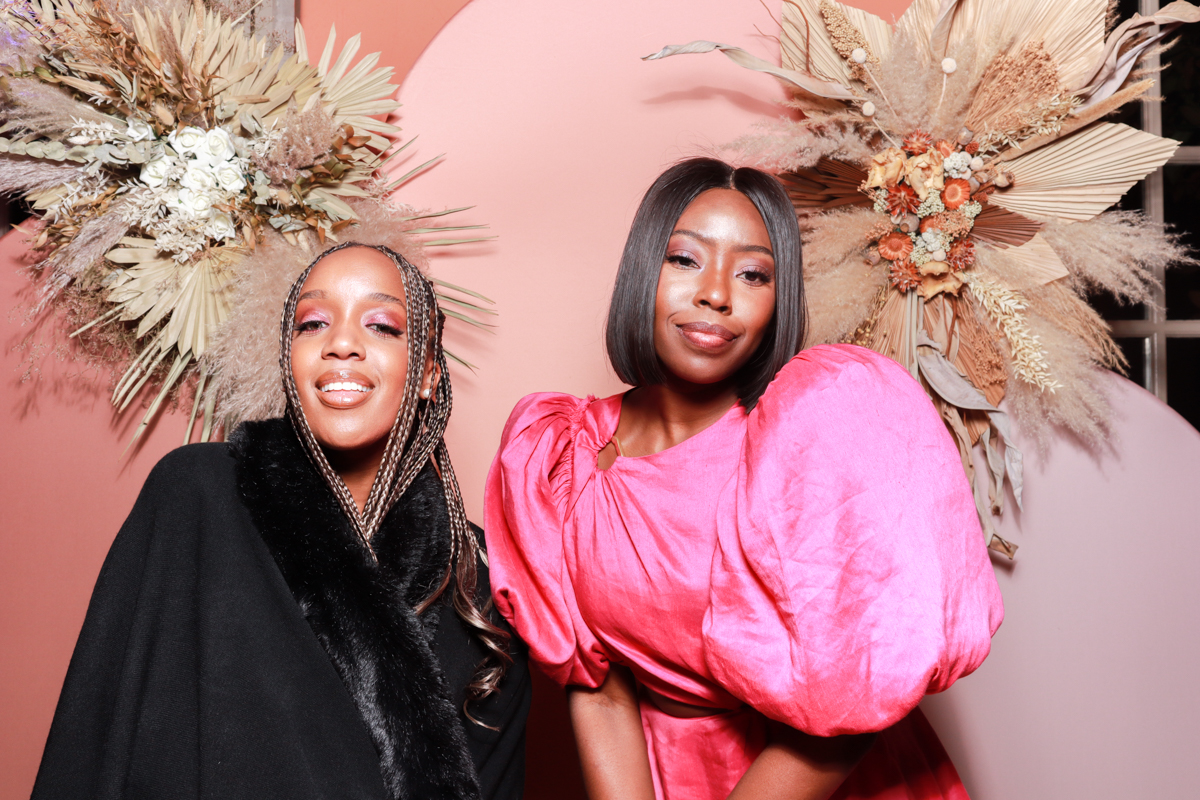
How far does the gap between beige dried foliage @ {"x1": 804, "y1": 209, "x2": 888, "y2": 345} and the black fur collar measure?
3.18ft

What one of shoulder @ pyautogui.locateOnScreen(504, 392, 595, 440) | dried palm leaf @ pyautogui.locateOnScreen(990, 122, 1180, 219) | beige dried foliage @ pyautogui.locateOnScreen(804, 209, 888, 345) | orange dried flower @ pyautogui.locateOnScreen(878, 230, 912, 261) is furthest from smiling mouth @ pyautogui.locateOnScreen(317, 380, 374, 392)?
dried palm leaf @ pyautogui.locateOnScreen(990, 122, 1180, 219)

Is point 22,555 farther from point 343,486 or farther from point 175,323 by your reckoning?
point 343,486

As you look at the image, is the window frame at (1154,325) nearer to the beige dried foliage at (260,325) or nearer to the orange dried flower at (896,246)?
the orange dried flower at (896,246)

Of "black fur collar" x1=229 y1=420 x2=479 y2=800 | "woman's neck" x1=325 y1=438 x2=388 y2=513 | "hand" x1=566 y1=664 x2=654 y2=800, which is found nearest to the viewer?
"black fur collar" x1=229 y1=420 x2=479 y2=800

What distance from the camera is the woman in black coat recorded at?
1.20 metres

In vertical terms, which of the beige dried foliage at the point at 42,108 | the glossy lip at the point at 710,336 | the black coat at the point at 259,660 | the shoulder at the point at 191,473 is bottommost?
the black coat at the point at 259,660

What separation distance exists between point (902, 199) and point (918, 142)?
12cm

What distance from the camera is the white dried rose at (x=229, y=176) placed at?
1.77m

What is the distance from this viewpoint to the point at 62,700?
1.22m

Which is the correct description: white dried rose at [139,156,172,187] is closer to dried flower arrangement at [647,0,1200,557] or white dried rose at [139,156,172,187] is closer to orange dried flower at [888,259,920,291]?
dried flower arrangement at [647,0,1200,557]

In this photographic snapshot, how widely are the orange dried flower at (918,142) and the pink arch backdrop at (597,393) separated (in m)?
0.40

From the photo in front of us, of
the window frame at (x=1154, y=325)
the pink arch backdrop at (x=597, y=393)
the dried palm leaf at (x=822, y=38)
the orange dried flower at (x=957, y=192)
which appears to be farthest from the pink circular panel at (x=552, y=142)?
the window frame at (x=1154, y=325)

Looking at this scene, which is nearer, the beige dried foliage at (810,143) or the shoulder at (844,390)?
the shoulder at (844,390)

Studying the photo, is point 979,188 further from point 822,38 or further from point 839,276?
point 822,38
